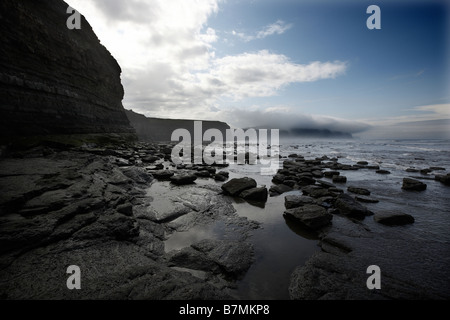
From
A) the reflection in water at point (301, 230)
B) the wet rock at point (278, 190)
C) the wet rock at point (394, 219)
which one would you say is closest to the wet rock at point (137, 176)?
the wet rock at point (278, 190)

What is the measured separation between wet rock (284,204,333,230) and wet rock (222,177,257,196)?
9.88 feet

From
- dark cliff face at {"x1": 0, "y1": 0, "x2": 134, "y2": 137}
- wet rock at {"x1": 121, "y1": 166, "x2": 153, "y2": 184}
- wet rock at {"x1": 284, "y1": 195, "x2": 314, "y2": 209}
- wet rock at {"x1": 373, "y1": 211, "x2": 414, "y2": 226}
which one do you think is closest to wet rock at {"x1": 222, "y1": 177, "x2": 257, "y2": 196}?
wet rock at {"x1": 284, "y1": 195, "x2": 314, "y2": 209}

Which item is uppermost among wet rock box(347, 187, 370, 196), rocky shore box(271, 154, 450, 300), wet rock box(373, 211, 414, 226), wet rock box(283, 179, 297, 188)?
wet rock box(283, 179, 297, 188)

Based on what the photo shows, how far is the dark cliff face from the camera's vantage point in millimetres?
13445

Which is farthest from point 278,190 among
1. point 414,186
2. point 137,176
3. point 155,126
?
point 155,126

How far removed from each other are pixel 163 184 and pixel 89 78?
79.5 feet

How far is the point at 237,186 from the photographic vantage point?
380 inches

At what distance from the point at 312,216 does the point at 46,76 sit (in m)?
23.5

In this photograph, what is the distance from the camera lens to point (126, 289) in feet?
9.98

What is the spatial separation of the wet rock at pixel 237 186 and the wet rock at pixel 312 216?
119 inches

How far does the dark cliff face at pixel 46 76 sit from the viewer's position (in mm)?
13445

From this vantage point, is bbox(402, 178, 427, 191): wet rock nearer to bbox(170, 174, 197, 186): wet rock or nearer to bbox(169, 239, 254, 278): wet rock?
bbox(169, 239, 254, 278): wet rock

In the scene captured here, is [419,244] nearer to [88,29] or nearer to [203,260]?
[203,260]
